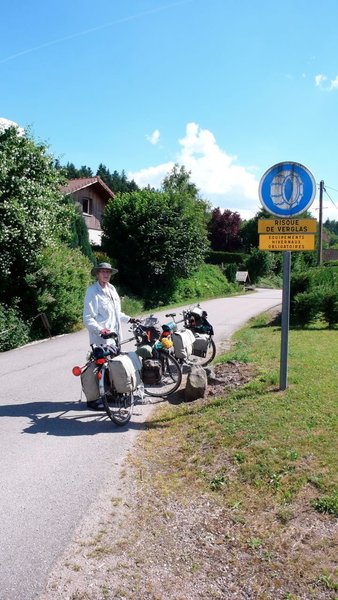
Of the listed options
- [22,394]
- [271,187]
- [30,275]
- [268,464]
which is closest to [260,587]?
[268,464]

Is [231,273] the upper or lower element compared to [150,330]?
upper

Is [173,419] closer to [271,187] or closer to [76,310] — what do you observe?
[271,187]

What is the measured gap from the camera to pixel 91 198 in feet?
105

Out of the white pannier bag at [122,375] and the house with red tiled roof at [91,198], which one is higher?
the house with red tiled roof at [91,198]

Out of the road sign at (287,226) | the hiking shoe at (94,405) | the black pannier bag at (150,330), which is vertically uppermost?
the road sign at (287,226)

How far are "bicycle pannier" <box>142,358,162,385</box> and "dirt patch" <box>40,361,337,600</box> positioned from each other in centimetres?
279

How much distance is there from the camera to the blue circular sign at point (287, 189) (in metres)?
6.12

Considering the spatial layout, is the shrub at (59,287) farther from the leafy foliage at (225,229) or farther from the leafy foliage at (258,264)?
the leafy foliage at (225,229)

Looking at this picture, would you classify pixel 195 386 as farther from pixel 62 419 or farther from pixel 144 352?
pixel 62 419

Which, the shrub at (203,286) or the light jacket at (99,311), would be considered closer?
the light jacket at (99,311)

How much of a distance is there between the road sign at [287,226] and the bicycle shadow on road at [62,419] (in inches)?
116

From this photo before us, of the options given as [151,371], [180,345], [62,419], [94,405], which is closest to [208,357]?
[180,345]

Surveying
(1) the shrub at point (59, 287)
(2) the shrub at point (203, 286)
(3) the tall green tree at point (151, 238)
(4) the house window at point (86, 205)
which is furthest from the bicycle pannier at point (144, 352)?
(4) the house window at point (86, 205)

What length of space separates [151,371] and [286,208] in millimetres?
2836
